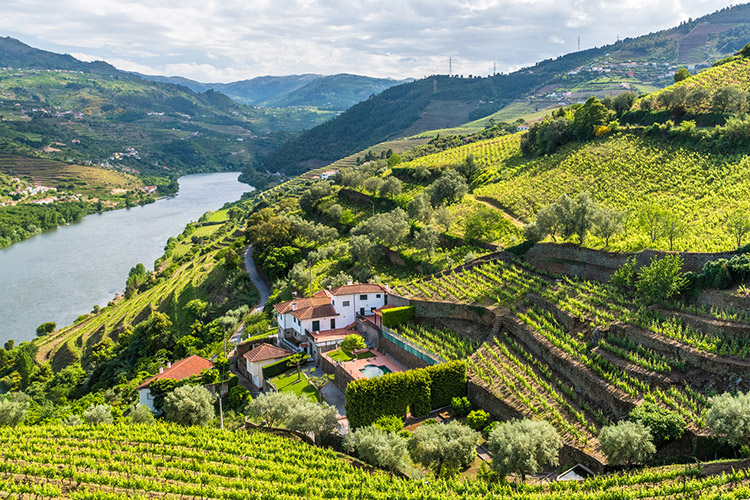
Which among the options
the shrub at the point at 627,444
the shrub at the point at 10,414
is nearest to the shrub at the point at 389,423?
the shrub at the point at 627,444

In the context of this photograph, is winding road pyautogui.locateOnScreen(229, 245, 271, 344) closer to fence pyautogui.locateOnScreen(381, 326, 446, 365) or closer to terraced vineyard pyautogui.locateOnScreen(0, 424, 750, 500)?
fence pyautogui.locateOnScreen(381, 326, 446, 365)

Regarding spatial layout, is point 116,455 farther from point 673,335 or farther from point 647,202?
point 647,202

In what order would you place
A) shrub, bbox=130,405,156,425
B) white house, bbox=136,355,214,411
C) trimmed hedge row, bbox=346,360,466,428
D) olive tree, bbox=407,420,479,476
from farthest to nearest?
white house, bbox=136,355,214,411
shrub, bbox=130,405,156,425
trimmed hedge row, bbox=346,360,466,428
olive tree, bbox=407,420,479,476

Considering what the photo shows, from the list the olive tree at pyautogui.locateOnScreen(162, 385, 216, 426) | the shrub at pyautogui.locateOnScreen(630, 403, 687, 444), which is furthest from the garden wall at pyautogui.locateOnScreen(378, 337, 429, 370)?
the shrub at pyautogui.locateOnScreen(630, 403, 687, 444)

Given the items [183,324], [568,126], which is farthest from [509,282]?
[183,324]

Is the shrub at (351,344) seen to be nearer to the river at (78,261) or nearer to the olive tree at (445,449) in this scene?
the olive tree at (445,449)
